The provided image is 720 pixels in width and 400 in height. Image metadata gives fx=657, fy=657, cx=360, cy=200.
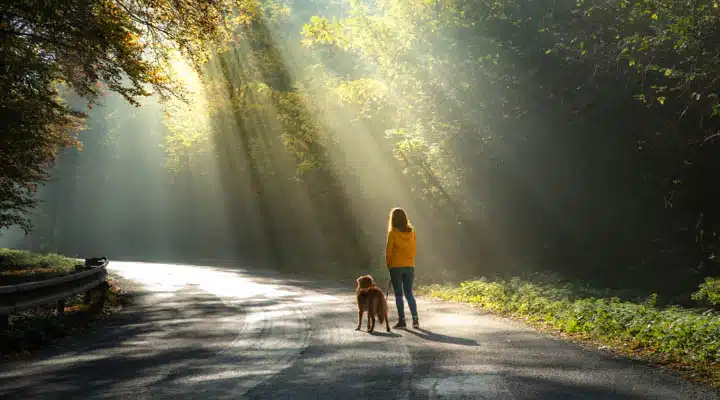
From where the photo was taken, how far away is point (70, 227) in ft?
241

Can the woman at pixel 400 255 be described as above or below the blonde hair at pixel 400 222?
below

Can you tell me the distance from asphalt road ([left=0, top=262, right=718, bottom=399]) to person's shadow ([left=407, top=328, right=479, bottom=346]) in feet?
0.05

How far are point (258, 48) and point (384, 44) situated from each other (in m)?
10.8

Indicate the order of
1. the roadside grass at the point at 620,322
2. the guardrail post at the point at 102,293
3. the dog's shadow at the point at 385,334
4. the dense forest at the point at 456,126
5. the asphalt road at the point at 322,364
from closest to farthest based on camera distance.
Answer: the asphalt road at the point at 322,364, the roadside grass at the point at 620,322, the dog's shadow at the point at 385,334, the dense forest at the point at 456,126, the guardrail post at the point at 102,293

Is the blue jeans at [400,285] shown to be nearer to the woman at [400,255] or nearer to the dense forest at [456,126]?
the woman at [400,255]

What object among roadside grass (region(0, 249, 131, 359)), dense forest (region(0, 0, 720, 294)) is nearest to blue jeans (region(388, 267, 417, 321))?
dense forest (region(0, 0, 720, 294))

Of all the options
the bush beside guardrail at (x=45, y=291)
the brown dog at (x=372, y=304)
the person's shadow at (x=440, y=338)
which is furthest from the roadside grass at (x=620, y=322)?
the bush beside guardrail at (x=45, y=291)

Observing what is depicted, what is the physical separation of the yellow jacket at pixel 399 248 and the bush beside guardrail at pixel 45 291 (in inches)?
216

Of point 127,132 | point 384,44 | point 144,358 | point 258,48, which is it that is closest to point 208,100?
point 258,48

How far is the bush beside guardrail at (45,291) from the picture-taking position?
30.5ft

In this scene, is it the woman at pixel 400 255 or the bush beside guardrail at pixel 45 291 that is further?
the woman at pixel 400 255

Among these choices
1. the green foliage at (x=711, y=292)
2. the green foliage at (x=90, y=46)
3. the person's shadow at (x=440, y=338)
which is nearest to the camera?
the person's shadow at (x=440, y=338)

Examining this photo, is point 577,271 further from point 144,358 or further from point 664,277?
point 144,358

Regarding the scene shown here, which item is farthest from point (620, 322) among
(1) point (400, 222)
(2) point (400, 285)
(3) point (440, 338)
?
(1) point (400, 222)
